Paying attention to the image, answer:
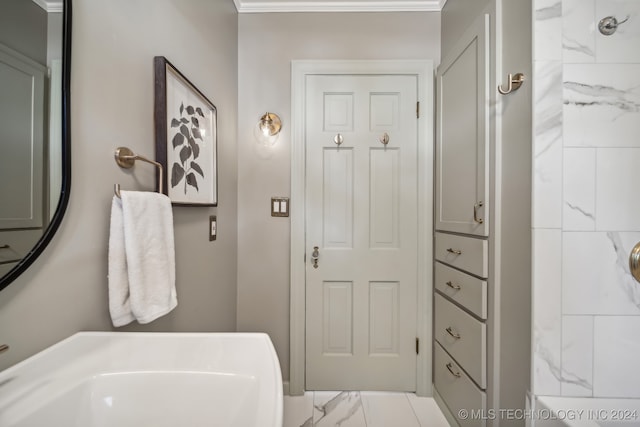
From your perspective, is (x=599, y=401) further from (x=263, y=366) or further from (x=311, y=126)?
(x=311, y=126)

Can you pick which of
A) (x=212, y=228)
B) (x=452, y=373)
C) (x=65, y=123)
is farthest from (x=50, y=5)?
(x=452, y=373)

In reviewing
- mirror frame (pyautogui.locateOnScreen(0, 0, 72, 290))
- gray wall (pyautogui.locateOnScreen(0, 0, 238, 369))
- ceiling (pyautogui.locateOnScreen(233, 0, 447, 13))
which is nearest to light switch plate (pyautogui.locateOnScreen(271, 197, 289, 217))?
gray wall (pyautogui.locateOnScreen(0, 0, 238, 369))

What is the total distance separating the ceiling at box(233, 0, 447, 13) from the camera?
176cm

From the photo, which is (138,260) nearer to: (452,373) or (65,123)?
(65,123)

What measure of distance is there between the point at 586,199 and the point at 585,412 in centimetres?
73

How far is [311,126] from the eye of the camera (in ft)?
5.79

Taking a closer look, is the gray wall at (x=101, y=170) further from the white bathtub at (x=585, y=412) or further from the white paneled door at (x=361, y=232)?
the white bathtub at (x=585, y=412)

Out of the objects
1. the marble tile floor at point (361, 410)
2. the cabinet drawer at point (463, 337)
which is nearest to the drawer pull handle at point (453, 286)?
the cabinet drawer at point (463, 337)

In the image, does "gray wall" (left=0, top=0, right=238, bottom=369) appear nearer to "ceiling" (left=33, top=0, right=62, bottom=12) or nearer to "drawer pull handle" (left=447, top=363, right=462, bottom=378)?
"ceiling" (left=33, top=0, right=62, bottom=12)

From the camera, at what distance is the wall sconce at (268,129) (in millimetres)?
1758

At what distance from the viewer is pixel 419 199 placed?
1748 millimetres

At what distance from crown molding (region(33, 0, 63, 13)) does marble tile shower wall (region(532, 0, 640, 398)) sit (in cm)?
143

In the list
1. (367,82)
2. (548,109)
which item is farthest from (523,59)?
(367,82)

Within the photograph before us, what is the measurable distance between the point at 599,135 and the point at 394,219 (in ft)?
3.37
